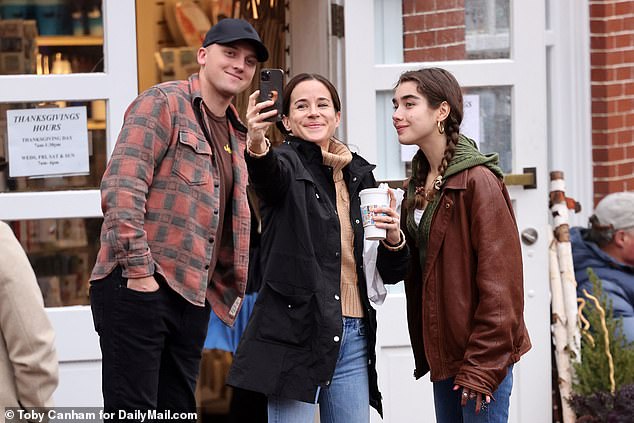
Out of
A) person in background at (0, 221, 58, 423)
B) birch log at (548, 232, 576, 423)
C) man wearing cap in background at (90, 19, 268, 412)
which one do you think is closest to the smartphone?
man wearing cap in background at (90, 19, 268, 412)

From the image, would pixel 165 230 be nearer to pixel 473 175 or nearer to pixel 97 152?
pixel 473 175

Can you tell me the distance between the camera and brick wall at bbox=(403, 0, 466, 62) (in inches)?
220

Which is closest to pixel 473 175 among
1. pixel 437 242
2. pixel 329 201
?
pixel 437 242

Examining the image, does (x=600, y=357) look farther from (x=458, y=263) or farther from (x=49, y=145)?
(x=49, y=145)

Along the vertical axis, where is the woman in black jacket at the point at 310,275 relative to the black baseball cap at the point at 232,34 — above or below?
below

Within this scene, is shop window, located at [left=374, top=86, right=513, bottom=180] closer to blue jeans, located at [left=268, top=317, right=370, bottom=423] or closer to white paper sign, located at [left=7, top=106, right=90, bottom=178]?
white paper sign, located at [left=7, top=106, right=90, bottom=178]

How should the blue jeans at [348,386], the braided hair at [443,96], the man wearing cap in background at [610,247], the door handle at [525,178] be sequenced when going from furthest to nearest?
the man wearing cap in background at [610,247]
the door handle at [525,178]
the blue jeans at [348,386]
the braided hair at [443,96]

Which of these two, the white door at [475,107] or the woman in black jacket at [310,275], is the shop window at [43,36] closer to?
the white door at [475,107]

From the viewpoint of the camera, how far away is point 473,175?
3.84m

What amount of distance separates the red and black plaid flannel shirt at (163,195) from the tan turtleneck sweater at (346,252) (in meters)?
0.43

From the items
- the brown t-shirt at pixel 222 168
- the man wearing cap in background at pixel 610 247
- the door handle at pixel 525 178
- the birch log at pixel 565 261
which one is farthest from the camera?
the man wearing cap in background at pixel 610 247

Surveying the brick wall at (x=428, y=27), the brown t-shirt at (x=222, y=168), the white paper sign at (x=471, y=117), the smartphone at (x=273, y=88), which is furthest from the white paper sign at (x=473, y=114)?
the smartphone at (x=273, y=88)

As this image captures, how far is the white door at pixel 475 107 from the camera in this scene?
5.48 meters

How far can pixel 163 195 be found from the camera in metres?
3.98
